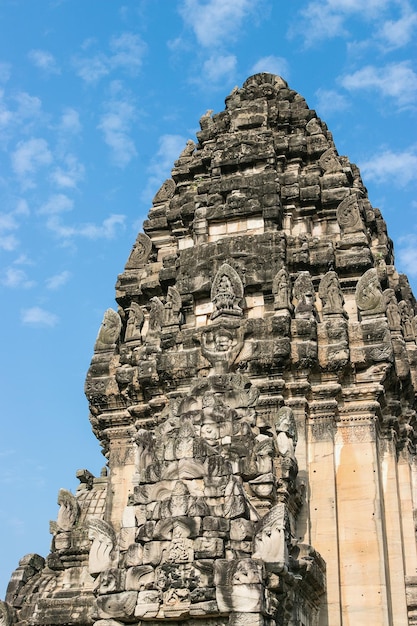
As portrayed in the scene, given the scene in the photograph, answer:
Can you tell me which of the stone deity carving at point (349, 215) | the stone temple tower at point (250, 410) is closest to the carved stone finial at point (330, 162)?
the stone temple tower at point (250, 410)

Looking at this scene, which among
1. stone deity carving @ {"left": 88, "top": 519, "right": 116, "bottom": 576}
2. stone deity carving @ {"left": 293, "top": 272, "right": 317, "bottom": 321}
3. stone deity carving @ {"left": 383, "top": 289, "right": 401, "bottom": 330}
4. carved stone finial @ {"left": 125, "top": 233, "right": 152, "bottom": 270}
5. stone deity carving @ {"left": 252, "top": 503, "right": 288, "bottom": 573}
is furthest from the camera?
carved stone finial @ {"left": 125, "top": 233, "right": 152, "bottom": 270}

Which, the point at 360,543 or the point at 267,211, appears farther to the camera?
the point at 267,211

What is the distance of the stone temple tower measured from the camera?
1220 cm

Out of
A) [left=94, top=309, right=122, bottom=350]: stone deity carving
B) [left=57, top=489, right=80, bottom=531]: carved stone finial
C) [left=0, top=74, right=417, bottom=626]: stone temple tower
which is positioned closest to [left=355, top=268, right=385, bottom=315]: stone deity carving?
[left=0, top=74, right=417, bottom=626]: stone temple tower

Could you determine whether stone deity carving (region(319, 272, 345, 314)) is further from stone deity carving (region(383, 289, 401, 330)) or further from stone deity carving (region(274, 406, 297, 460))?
stone deity carving (region(274, 406, 297, 460))

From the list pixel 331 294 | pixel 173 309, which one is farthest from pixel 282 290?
pixel 173 309

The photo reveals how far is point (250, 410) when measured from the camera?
14195mm

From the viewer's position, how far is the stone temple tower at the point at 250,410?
40.0ft

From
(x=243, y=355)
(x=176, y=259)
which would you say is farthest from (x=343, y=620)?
(x=176, y=259)

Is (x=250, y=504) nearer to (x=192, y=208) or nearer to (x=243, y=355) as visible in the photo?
(x=243, y=355)

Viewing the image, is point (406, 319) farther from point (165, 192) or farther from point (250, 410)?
point (250, 410)

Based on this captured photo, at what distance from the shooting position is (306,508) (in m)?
15.6

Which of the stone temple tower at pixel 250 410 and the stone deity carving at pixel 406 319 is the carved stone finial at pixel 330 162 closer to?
the stone temple tower at pixel 250 410

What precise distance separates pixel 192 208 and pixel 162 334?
3763 millimetres
